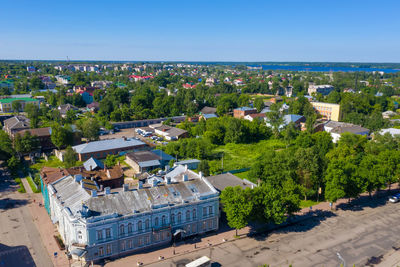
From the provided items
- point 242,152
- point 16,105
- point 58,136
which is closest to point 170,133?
point 242,152

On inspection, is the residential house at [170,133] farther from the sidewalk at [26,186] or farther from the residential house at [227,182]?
the sidewalk at [26,186]

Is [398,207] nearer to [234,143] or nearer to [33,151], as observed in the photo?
[234,143]

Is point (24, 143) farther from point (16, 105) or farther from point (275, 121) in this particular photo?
point (275, 121)

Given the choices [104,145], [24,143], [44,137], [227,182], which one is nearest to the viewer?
[227,182]

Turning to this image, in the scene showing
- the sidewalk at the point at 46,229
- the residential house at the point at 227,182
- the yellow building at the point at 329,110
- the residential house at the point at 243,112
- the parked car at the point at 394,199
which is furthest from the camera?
the residential house at the point at 243,112

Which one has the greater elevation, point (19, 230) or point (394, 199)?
point (19, 230)

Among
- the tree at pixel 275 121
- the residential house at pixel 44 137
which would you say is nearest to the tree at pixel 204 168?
the tree at pixel 275 121

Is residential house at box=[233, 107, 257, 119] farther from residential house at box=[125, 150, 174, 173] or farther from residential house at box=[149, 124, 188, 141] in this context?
residential house at box=[125, 150, 174, 173]
